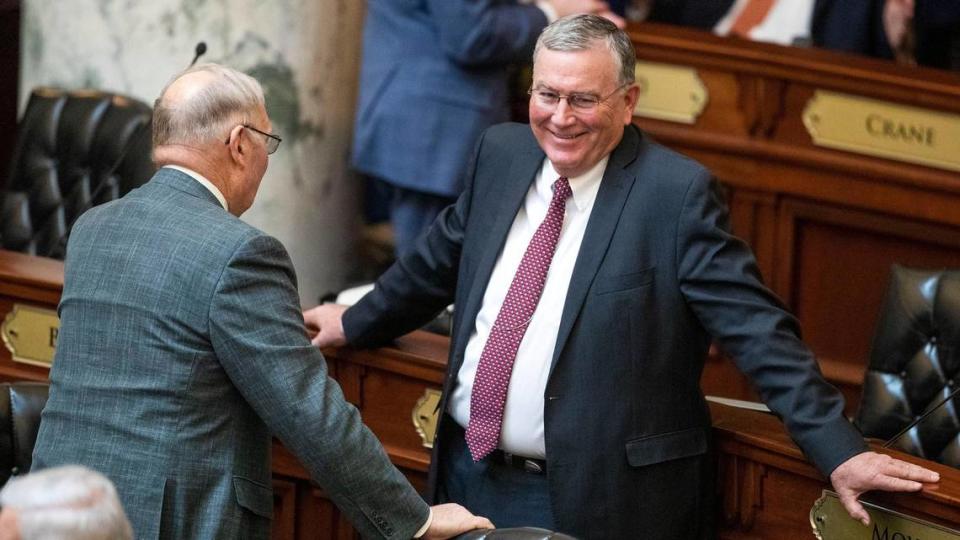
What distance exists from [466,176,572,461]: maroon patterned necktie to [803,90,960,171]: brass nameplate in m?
1.89

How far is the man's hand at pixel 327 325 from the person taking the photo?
339 cm

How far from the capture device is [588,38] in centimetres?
290

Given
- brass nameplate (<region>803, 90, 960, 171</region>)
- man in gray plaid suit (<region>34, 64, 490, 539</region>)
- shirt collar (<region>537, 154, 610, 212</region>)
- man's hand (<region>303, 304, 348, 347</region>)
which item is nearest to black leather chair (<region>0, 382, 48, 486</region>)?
man in gray plaid suit (<region>34, 64, 490, 539</region>)

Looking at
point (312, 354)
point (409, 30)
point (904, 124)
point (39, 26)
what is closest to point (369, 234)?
point (409, 30)

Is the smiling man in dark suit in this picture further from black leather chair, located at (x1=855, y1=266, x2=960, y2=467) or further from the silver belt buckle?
black leather chair, located at (x1=855, y1=266, x2=960, y2=467)

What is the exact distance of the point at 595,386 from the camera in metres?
2.92

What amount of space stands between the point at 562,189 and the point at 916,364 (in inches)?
34.4

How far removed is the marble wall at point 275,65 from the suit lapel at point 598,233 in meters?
1.74

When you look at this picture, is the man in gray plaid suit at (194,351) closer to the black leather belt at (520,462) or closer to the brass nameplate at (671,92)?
the black leather belt at (520,462)

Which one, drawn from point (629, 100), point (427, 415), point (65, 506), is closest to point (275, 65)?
point (427, 415)

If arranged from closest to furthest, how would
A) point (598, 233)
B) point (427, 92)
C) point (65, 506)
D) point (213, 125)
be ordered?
1. point (65, 506)
2. point (213, 125)
3. point (598, 233)
4. point (427, 92)

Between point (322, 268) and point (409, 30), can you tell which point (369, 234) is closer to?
point (322, 268)

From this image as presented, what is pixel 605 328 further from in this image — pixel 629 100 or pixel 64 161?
pixel 64 161

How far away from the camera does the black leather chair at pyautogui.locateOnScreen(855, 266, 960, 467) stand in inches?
128
